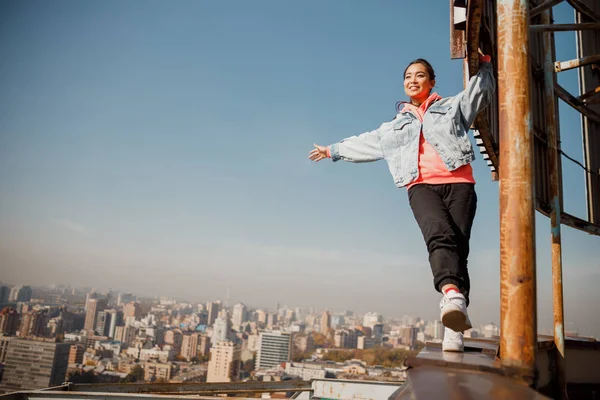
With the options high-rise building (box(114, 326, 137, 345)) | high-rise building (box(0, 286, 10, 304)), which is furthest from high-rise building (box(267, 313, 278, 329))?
high-rise building (box(0, 286, 10, 304))

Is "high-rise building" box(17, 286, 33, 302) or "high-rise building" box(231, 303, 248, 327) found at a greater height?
"high-rise building" box(17, 286, 33, 302)

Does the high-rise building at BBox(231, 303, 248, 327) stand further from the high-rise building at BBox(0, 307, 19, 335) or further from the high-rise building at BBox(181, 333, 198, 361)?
the high-rise building at BBox(0, 307, 19, 335)

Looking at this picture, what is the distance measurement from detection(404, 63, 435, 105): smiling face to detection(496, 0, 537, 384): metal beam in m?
0.69

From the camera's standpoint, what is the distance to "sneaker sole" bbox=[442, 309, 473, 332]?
1.59 m

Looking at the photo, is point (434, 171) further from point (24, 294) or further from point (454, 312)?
point (24, 294)

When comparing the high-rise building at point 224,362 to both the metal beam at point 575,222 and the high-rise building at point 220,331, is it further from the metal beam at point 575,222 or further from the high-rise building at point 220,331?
the metal beam at point 575,222

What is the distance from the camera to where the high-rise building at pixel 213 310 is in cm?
8547

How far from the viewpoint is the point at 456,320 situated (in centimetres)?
162

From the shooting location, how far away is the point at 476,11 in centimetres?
168

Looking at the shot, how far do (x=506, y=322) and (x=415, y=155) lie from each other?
966 mm

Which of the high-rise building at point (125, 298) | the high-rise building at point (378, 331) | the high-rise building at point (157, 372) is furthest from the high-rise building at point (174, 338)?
the high-rise building at point (378, 331)

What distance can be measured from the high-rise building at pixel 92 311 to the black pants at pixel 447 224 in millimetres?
75619

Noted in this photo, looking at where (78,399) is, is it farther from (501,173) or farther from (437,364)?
(501,173)

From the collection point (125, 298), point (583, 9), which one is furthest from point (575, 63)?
point (125, 298)
